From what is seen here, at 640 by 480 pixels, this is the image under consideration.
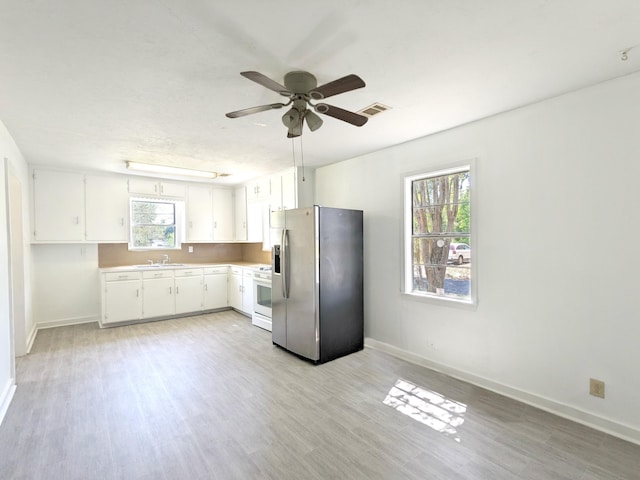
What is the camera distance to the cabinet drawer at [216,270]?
5738 mm

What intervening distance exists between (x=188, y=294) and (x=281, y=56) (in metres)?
4.64

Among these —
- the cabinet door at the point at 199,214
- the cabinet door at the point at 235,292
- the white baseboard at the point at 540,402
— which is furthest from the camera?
the cabinet door at the point at 199,214

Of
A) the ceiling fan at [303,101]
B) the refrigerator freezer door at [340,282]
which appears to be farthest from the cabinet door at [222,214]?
the ceiling fan at [303,101]

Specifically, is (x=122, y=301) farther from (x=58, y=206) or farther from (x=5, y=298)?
(x=5, y=298)

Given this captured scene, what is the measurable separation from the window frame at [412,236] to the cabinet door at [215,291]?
3.63m

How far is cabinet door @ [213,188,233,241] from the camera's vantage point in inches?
245

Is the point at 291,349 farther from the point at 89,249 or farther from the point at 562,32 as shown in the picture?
the point at 89,249

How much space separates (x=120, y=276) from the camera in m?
4.90

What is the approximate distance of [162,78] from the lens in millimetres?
2152

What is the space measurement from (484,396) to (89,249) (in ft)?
19.5

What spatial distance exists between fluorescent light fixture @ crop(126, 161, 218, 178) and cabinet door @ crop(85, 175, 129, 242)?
79 centimetres

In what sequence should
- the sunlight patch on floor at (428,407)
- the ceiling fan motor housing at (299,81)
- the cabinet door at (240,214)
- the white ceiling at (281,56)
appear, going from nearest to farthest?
the white ceiling at (281,56), the ceiling fan motor housing at (299,81), the sunlight patch on floor at (428,407), the cabinet door at (240,214)

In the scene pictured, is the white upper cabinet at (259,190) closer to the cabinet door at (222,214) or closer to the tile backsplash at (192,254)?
the cabinet door at (222,214)

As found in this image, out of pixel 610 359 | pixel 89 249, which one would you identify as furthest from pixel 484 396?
pixel 89 249
